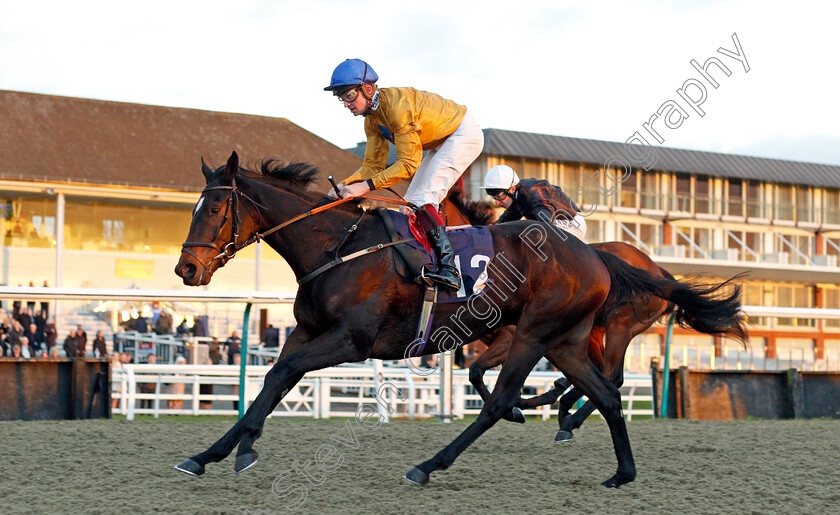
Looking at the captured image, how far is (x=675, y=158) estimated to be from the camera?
132 ft

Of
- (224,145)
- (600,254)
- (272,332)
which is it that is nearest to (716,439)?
(600,254)

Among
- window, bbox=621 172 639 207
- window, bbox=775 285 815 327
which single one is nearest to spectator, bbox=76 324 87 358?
window, bbox=621 172 639 207

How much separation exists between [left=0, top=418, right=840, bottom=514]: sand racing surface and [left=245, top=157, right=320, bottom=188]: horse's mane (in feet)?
4.58

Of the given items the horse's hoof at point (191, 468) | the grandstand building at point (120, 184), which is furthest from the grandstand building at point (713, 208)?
the horse's hoof at point (191, 468)

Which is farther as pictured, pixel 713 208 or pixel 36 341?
pixel 713 208

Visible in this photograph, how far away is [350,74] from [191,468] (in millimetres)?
1955

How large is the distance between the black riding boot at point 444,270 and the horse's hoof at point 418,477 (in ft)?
2.89

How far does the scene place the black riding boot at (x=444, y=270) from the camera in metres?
4.37

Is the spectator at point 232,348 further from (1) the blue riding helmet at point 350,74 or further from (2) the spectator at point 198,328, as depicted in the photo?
(1) the blue riding helmet at point 350,74

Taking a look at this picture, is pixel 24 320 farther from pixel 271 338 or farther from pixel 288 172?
pixel 288 172

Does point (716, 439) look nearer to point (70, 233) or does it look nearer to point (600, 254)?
point (600, 254)

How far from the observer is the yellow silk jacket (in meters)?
4.48

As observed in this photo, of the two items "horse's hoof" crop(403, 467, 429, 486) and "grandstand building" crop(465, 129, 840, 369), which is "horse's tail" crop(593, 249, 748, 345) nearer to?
"horse's hoof" crop(403, 467, 429, 486)

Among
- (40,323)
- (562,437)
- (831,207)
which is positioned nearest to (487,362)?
(562,437)
